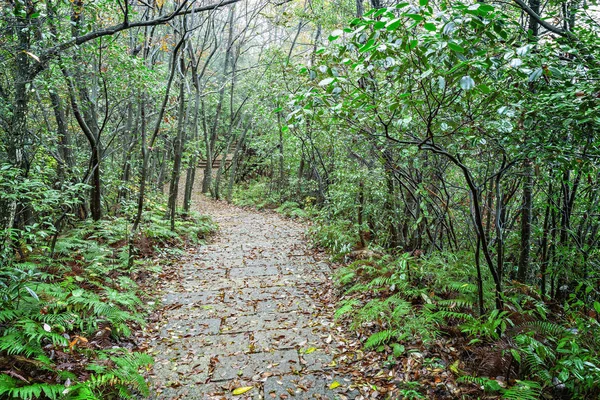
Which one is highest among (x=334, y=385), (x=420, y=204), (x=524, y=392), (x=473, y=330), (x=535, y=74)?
(x=535, y=74)

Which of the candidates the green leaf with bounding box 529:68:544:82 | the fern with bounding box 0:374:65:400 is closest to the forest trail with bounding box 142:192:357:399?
the fern with bounding box 0:374:65:400

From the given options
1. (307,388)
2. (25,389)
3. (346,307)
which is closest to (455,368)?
(307,388)

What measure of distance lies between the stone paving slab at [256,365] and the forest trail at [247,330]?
0.4 inches

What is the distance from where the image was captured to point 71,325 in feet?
11.6

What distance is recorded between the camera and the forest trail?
3412 mm

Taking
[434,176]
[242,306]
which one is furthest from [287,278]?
[434,176]

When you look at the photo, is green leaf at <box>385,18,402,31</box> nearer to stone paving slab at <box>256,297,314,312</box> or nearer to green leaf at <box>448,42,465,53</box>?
green leaf at <box>448,42,465,53</box>

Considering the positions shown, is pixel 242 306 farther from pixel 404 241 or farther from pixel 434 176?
pixel 434 176

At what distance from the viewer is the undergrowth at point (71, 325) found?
2865mm

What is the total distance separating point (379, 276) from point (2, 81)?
226 inches

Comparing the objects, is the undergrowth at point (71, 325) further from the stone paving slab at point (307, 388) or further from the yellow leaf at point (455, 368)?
the yellow leaf at point (455, 368)

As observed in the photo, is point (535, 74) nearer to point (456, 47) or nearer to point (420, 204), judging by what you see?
point (456, 47)

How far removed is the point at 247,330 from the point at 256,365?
0.79 m

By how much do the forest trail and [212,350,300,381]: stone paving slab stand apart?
0.01 m
